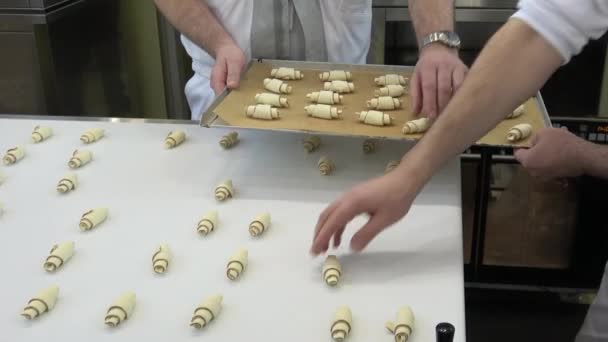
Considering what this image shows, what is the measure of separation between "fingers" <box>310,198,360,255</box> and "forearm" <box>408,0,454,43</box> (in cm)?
64

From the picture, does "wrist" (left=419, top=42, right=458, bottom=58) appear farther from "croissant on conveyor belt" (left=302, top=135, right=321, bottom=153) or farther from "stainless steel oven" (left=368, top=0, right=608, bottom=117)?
"stainless steel oven" (left=368, top=0, right=608, bottom=117)

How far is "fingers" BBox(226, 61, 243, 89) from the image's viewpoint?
124cm

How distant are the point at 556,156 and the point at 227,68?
0.67m

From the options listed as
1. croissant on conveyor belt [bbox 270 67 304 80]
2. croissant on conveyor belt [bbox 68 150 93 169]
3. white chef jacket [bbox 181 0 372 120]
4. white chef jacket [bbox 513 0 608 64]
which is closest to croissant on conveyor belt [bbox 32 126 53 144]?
croissant on conveyor belt [bbox 68 150 93 169]

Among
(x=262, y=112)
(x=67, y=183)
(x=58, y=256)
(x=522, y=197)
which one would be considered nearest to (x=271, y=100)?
(x=262, y=112)

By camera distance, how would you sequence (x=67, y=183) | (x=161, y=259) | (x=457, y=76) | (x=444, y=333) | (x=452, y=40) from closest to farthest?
(x=444, y=333) → (x=161, y=259) → (x=67, y=183) → (x=457, y=76) → (x=452, y=40)

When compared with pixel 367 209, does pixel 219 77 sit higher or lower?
higher

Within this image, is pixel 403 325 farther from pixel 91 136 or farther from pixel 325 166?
pixel 91 136

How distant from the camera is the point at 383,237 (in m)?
0.92

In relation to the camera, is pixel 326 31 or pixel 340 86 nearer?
pixel 340 86

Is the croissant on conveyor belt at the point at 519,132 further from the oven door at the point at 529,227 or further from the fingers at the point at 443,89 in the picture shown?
the oven door at the point at 529,227

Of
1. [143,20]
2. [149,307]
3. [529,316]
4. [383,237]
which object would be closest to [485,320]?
[529,316]

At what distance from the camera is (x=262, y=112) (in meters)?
1.12

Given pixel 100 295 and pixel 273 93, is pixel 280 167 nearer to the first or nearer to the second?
pixel 273 93
